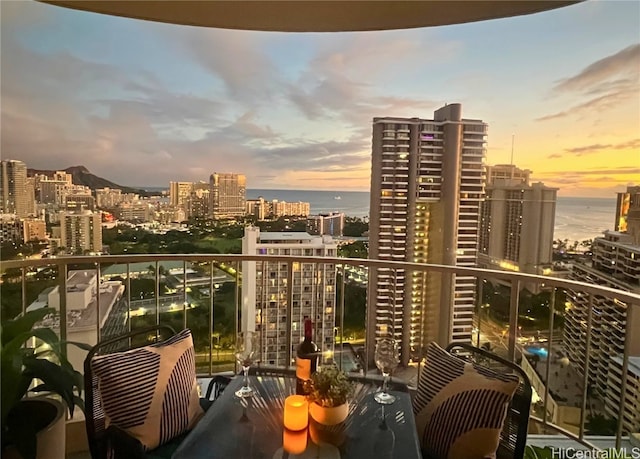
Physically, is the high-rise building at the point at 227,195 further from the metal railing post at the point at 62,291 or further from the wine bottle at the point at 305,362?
the wine bottle at the point at 305,362

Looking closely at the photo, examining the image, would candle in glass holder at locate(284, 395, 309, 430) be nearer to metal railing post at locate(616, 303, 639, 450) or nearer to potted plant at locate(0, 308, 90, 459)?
potted plant at locate(0, 308, 90, 459)

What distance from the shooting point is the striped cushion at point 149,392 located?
1.58 metres

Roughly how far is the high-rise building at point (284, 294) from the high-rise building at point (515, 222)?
1195 mm

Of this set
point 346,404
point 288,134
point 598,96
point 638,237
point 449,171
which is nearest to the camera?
point 346,404

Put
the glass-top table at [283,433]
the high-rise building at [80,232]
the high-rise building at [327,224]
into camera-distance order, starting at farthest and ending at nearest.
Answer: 1. the high-rise building at [327,224]
2. the high-rise building at [80,232]
3. the glass-top table at [283,433]

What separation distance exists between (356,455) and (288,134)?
3.24m

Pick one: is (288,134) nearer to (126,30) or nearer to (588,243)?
(126,30)

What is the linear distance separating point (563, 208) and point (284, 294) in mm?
2288

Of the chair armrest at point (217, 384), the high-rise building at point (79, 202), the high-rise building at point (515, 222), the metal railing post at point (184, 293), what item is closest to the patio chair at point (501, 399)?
the chair armrest at point (217, 384)

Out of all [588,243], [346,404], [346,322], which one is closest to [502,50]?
[588,243]

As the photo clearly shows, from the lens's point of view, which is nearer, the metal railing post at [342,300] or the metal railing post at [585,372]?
the metal railing post at [585,372]

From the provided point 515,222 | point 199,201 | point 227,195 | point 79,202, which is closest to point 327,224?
point 227,195

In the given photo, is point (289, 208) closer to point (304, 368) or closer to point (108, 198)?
point (108, 198)

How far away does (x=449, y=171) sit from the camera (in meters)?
3.48
